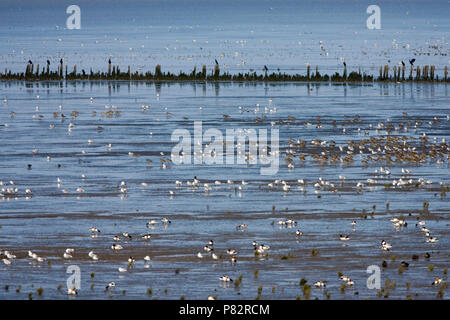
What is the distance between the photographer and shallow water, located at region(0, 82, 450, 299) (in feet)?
61.4

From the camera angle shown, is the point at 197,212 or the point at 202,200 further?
the point at 202,200

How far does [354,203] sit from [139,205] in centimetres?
561

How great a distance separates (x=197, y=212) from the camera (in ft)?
81.5

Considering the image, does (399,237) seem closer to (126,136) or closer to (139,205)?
(139,205)

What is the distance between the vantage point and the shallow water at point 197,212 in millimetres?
18703

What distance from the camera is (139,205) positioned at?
1014 inches

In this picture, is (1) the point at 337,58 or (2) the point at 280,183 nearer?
(2) the point at 280,183

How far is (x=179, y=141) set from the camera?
38.2 metres

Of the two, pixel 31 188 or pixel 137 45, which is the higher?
pixel 137 45

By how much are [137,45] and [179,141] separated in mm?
101759

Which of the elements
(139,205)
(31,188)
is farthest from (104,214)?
(31,188)
